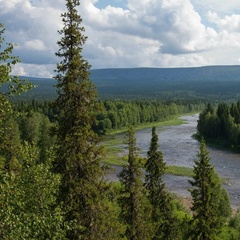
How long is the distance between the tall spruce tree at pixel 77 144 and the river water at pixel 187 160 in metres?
41.5

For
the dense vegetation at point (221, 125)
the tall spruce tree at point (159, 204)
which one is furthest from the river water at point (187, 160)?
the tall spruce tree at point (159, 204)

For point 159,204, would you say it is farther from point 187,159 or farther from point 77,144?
point 187,159

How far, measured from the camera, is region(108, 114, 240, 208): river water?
61875 mm

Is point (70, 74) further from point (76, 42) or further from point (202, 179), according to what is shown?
point (202, 179)

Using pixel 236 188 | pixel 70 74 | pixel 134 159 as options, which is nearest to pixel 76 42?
pixel 70 74

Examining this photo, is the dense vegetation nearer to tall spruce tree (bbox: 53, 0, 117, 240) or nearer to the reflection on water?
the reflection on water

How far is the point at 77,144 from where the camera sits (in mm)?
16750

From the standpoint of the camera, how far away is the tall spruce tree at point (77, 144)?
16406mm

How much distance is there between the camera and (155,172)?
36969mm

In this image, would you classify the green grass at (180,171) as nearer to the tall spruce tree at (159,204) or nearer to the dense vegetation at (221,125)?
the tall spruce tree at (159,204)

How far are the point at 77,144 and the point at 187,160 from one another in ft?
235

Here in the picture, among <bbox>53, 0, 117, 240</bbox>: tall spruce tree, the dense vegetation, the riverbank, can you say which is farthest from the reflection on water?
<bbox>53, 0, 117, 240</bbox>: tall spruce tree

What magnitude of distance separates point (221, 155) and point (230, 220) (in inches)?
1955

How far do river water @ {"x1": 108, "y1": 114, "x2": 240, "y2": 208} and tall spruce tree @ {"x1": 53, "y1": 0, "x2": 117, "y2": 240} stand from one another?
41535 mm
